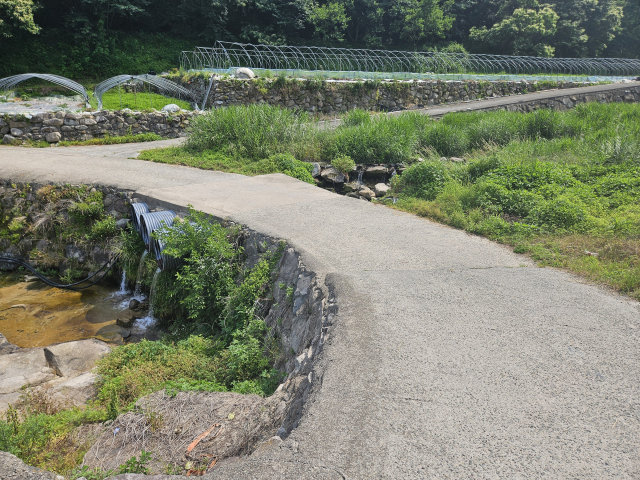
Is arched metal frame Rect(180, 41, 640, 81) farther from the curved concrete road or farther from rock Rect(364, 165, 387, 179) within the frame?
the curved concrete road

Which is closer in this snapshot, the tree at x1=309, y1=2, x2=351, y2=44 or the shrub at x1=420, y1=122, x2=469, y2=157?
the shrub at x1=420, y1=122, x2=469, y2=157

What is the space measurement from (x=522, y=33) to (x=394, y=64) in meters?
20.1

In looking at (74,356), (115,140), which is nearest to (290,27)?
(115,140)

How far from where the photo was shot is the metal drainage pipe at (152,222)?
7.43m

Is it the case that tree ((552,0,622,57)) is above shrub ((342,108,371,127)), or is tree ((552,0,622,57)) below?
above

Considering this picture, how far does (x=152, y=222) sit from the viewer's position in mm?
7520

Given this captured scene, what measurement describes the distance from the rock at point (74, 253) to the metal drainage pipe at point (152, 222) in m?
2.07

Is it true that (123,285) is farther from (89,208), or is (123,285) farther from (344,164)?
(344,164)

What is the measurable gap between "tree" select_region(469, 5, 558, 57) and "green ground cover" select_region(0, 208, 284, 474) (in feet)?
145

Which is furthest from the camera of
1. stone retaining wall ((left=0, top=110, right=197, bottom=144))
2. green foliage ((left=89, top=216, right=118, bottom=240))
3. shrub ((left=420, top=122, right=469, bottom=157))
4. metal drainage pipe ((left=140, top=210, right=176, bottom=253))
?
stone retaining wall ((left=0, top=110, right=197, bottom=144))

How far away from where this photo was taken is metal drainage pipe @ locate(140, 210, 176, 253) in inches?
292

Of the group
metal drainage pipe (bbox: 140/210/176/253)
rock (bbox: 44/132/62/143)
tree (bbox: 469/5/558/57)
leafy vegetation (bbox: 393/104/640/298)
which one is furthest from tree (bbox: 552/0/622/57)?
metal drainage pipe (bbox: 140/210/176/253)

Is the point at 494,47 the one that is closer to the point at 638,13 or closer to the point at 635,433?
the point at 638,13

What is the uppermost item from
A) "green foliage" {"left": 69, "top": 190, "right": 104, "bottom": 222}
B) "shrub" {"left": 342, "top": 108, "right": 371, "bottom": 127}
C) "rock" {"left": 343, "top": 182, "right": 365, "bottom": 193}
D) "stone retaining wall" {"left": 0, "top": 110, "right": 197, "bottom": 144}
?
"shrub" {"left": 342, "top": 108, "right": 371, "bottom": 127}
